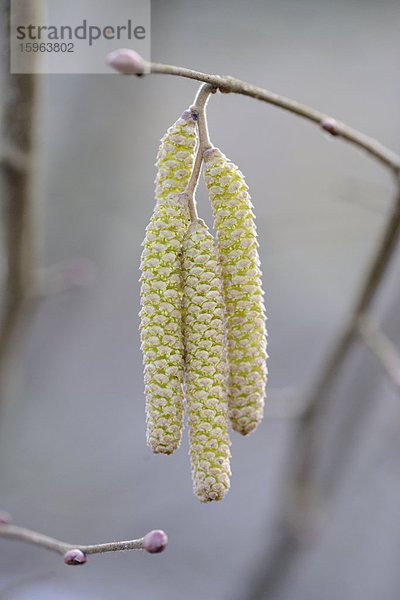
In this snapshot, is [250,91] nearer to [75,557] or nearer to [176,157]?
[176,157]

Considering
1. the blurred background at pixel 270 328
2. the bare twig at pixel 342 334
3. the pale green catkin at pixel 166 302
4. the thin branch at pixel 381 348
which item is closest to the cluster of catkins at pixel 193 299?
the pale green catkin at pixel 166 302

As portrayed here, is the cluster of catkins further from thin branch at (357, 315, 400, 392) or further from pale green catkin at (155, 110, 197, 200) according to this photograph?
thin branch at (357, 315, 400, 392)

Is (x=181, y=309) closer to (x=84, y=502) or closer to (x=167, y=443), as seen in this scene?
(x=167, y=443)

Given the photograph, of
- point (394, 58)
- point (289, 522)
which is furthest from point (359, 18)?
point (289, 522)

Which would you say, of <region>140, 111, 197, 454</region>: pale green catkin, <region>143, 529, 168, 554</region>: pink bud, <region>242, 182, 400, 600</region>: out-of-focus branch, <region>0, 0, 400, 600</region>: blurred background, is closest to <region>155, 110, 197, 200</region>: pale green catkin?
<region>140, 111, 197, 454</region>: pale green catkin

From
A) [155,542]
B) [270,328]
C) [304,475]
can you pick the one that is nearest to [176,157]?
[155,542]

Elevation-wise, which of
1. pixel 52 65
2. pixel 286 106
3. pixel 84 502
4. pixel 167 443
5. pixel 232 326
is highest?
pixel 52 65
